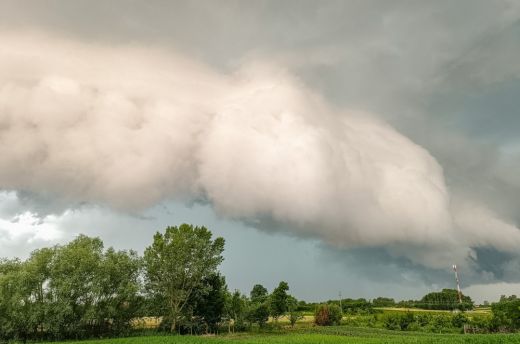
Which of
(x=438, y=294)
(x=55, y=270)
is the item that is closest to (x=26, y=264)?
(x=55, y=270)

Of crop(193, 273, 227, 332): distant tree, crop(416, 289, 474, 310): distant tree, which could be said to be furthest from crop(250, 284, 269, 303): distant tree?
crop(416, 289, 474, 310): distant tree

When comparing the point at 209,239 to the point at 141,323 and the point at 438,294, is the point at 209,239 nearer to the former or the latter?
the point at 141,323

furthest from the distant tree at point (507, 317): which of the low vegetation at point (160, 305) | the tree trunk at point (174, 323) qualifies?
the tree trunk at point (174, 323)

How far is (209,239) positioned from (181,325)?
16.5 meters

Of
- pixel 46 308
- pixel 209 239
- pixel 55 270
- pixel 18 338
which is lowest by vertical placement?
pixel 18 338

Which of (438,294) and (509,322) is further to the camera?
(438,294)

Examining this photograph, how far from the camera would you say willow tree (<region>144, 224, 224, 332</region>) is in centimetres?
7288

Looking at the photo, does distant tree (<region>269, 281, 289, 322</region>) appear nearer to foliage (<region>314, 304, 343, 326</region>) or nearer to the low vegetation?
the low vegetation

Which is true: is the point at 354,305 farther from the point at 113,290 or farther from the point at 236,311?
the point at 113,290

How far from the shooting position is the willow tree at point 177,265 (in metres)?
72.9

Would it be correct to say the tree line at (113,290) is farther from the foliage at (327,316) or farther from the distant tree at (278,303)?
the foliage at (327,316)

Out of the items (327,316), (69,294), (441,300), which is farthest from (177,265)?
Result: (441,300)

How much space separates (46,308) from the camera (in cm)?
5909

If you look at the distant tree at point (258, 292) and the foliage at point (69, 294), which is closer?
the foliage at point (69, 294)
